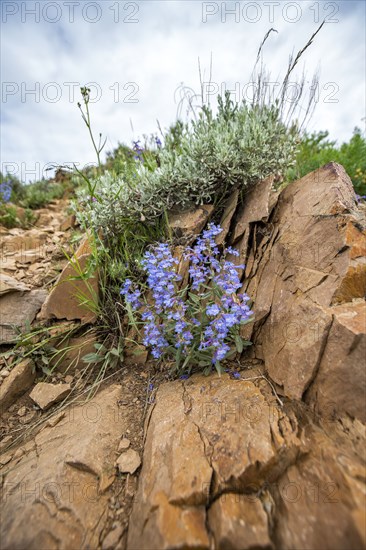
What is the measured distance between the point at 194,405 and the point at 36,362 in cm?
170

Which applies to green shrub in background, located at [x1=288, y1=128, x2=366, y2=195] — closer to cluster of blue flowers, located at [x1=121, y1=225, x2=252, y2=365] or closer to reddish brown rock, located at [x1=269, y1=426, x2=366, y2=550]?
cluster of blue flowers, located at [x1=121, y1=225, x2=252, y2=365]

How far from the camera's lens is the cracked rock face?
48.1 inches

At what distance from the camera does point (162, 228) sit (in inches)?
123

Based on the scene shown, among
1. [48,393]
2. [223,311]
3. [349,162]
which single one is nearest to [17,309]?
[48,393]

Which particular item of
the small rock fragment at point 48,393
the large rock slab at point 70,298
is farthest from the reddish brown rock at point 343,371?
the large rock slab at point 70,298

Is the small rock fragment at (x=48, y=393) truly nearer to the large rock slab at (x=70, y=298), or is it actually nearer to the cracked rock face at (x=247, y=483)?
the large rock slab at (x=70, y=298)

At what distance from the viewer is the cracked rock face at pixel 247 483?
1.22m

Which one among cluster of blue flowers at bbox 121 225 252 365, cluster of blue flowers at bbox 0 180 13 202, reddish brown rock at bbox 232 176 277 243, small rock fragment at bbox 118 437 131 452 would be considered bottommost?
small rock fragment at bbox 118 437 131 452

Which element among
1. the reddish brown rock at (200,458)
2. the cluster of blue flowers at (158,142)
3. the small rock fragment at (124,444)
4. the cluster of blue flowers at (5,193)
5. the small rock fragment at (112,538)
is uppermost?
the cluster of blue flowers at (158,142)

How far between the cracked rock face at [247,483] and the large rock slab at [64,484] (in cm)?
26

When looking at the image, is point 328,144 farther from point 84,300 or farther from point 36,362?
point 36,362

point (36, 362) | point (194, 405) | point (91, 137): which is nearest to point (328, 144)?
point (91, 137)

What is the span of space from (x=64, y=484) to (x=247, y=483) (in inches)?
42.4

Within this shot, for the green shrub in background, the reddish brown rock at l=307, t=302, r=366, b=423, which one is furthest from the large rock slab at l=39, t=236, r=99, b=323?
the green shrub in background
